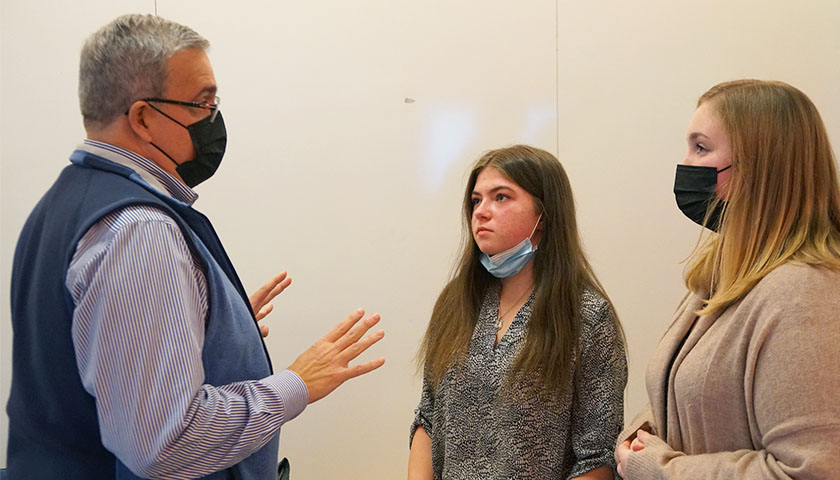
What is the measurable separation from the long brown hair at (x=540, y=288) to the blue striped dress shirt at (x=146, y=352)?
0.85 metres

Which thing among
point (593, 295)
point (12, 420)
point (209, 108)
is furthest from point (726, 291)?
point (12, 420)

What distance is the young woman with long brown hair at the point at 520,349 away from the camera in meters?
1.85

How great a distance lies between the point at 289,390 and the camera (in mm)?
1371

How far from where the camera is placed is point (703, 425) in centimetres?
146

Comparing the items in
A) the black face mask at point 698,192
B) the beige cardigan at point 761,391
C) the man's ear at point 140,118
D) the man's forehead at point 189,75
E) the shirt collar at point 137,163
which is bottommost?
the beige cardigan at point 761,391

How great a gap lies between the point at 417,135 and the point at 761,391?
5.75 feet

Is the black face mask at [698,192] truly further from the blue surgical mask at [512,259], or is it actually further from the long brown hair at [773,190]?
the blue surgical mask at [512,259]

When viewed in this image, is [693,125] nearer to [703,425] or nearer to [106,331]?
[703,425]

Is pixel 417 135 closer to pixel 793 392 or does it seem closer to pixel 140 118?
pixel 140 118

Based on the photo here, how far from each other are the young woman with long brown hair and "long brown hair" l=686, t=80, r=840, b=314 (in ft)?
1.43

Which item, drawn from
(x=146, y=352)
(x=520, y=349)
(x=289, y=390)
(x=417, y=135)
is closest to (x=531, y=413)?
(x=520, y=349)

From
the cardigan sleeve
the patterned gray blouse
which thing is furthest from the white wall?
the cardigan sleeve

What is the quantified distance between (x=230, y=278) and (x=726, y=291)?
1.01 metres

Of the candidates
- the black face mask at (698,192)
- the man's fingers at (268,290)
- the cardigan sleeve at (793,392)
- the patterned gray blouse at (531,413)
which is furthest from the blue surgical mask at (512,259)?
the cardigan sleeve at (793,392)
